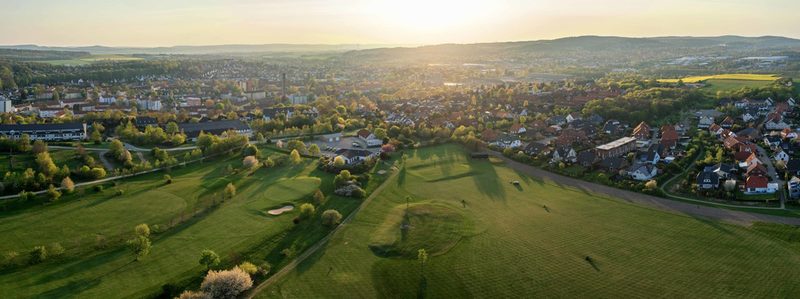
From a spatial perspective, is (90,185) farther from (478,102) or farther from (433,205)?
(478,102)

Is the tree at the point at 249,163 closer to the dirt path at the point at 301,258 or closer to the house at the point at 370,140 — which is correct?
the dirt path at the point at 301,258

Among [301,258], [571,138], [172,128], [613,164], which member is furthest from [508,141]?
[172,128]

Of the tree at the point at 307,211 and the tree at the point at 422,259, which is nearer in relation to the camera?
the tree at the point at 422,259

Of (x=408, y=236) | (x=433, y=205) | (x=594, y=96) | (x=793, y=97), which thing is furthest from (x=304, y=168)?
(x=793, y=97)

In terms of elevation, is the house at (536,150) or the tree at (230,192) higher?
the house at (536,150)

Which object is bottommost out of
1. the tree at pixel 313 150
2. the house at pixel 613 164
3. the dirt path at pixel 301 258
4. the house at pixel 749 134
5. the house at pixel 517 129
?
the dirt path at pixel 301 258

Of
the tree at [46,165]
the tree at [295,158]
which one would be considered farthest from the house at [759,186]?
the tree at [46,165]
